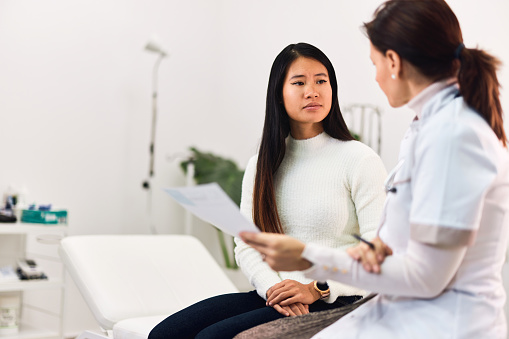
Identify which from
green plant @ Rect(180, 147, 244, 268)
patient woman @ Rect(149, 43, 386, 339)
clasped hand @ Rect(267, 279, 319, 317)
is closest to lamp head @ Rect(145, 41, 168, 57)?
green plant @ Rect(180, 147, 244, 268)

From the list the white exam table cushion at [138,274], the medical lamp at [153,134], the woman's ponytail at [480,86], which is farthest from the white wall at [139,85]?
the woman's ponytail at [480,86]

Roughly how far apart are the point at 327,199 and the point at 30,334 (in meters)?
2.06

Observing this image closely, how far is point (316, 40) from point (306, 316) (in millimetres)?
2552

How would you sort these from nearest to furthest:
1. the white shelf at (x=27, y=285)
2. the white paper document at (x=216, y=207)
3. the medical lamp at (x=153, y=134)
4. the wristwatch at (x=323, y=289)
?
the white paper document at (x=216, y=207), the wristwatch at (x=323, y=289), the white shelf at (x=27, y=285), the medical lamp at (x=153, y=134)

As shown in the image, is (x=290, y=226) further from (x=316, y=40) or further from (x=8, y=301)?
(x=316, y=40)

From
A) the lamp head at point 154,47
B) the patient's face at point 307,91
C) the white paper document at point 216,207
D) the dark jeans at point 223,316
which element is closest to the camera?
the white paper document at point 216,207

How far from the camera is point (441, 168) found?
90 cm

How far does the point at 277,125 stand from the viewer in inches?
67.4

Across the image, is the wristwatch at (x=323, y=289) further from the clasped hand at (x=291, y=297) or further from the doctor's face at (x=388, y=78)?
the doctor's face at (x=388, y=78)

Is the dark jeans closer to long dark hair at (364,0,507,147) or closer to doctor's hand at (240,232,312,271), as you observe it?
doctor's hand at (240,232,312,271)

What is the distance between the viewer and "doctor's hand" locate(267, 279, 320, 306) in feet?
4.79

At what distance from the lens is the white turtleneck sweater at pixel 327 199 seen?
5.07ft

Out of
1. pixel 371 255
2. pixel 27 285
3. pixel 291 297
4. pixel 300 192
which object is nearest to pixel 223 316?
pixel 291 297

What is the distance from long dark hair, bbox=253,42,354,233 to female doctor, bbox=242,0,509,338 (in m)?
0.62
